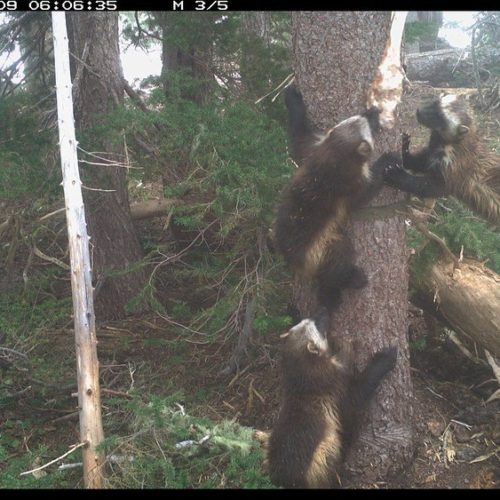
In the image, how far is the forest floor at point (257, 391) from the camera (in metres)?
5.47

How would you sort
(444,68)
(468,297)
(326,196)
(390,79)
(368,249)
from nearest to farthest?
(390,79), (368,249), (326,196), (468,297), (444,68)

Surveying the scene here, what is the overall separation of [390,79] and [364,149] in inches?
23.0

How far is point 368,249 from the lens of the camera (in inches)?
204

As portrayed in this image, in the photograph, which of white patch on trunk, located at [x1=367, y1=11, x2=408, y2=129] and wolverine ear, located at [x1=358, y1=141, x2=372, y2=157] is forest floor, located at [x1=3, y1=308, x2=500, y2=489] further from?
white patch on trunk, located at [x1=367, y1=11, x2=408, y2=129]

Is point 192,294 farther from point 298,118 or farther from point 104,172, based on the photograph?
point 298,118

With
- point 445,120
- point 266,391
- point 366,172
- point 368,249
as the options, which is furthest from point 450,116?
point 266,391

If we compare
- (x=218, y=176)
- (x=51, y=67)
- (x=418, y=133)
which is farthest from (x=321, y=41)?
(x=418, y=133)

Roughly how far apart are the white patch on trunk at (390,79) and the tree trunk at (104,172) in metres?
3.26

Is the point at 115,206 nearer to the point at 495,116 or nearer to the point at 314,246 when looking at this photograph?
the point at 314,246

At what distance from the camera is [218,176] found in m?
5.84

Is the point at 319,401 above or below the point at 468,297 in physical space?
below

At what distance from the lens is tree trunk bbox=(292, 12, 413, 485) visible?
5043mm

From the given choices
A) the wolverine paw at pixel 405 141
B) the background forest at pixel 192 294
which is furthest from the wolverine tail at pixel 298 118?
the wolverine paw at pixel 405 141

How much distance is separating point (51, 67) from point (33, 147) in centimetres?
321
